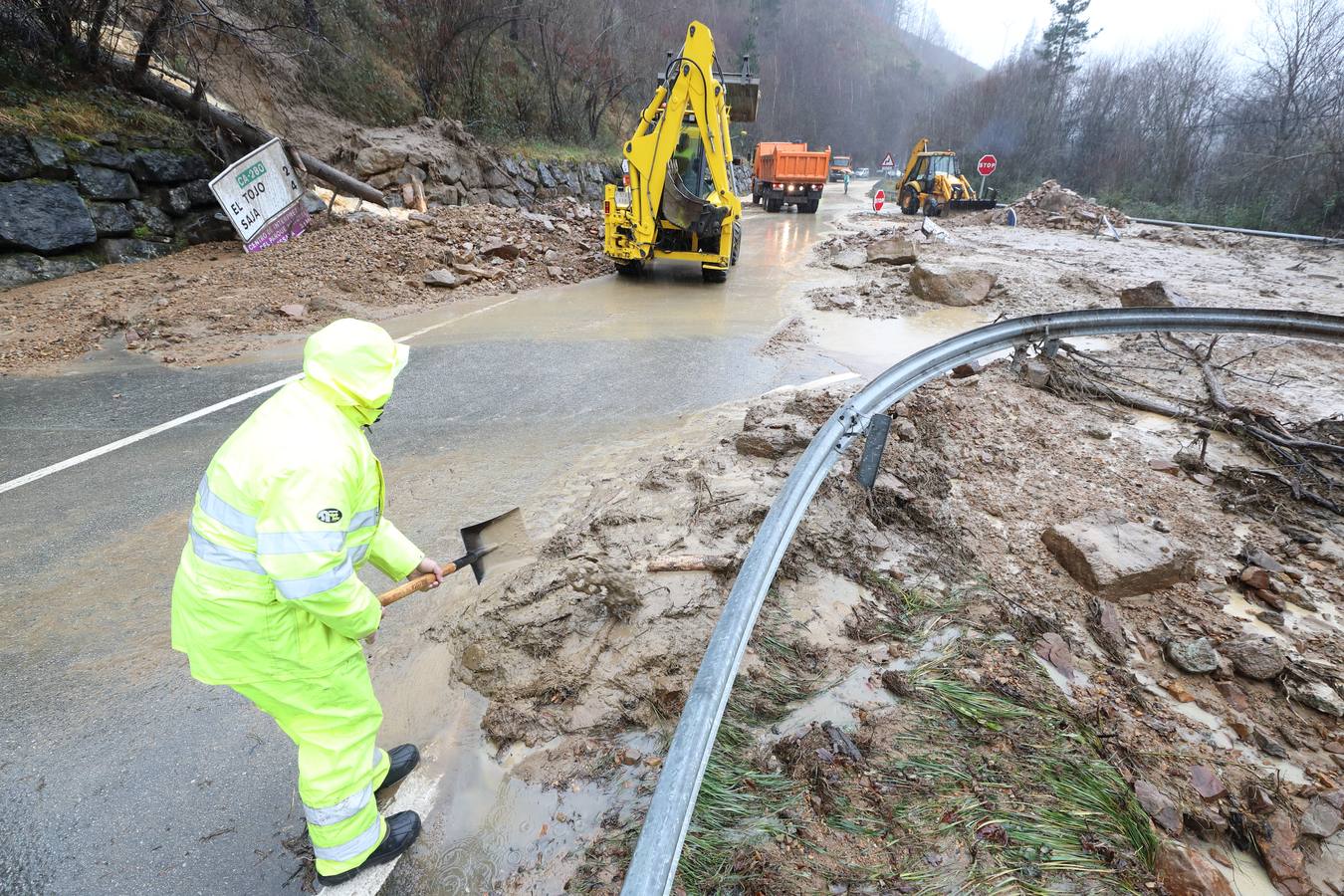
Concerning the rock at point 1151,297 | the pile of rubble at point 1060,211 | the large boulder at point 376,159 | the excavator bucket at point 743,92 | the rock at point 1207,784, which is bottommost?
the rock at point 1207,784

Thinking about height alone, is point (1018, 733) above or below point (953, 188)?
below

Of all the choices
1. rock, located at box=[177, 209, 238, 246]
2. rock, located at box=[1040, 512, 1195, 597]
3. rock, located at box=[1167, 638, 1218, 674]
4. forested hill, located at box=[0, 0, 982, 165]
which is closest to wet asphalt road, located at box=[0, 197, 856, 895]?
rock, located at box=[1040, 512, 1195, 597]

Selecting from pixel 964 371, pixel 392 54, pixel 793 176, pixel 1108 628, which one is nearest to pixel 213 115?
pixel 392 54

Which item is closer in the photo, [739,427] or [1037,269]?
[739,427]

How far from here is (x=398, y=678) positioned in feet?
9.32

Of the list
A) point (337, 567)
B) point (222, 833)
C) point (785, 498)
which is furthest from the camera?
point (785, 498)

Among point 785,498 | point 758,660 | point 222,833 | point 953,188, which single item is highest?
point 953,188

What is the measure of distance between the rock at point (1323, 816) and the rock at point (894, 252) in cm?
1141

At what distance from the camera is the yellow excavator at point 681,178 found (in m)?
9.70

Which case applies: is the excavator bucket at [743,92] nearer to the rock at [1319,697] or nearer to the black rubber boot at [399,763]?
the rock at [1319,697]

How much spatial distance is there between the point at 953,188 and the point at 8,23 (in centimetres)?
2476

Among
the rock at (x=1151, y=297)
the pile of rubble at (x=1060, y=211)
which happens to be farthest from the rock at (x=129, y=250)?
the pile of rubble at (x=1060, y=211)

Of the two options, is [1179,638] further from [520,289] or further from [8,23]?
[8,23]

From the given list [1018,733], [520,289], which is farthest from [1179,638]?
[520,289]
